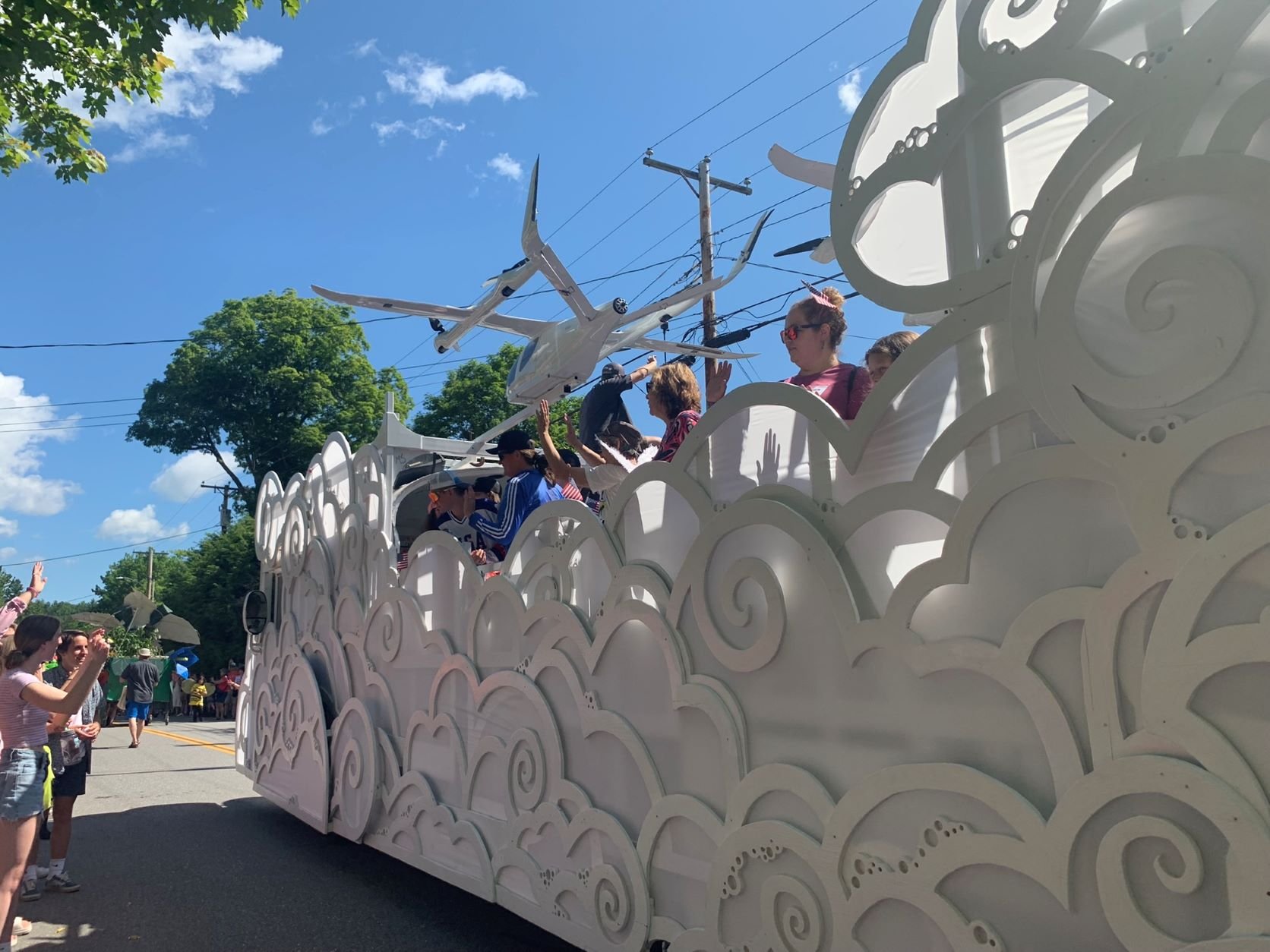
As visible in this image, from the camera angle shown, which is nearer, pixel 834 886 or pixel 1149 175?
pixel 1149 175

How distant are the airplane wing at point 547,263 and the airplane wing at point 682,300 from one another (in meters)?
1.14

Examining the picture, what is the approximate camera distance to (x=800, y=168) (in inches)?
145

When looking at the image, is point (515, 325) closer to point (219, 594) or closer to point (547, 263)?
point (547, 263)

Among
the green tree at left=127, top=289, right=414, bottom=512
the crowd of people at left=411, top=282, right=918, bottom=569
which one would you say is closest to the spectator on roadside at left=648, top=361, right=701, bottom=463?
the crowd of people at left=411, top=282, right=918, bottom=569

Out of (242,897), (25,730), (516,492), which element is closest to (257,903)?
(242,897)

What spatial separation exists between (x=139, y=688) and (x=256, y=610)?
932 cm

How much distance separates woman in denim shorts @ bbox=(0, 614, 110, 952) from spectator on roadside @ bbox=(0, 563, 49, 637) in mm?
676

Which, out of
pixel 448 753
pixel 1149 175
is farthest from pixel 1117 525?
pixel 448 753

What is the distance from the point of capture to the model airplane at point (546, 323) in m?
11.5

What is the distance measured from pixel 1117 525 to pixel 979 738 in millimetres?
634

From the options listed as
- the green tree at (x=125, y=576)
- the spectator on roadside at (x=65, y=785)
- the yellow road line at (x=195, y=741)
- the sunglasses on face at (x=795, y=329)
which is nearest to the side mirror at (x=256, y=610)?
the spectator on roadside at (x=65, y=785)

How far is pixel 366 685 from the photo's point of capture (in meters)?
5.68

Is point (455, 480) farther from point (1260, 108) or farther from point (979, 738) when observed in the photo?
point (1260, 108)

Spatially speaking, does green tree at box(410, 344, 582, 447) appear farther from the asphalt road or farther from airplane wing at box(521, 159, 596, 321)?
the asphalt road
